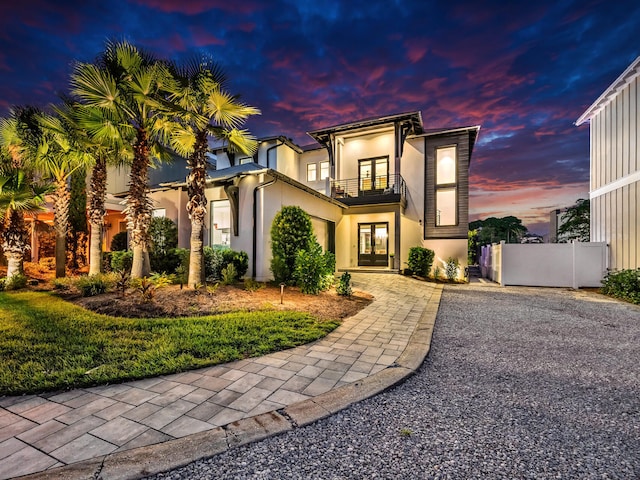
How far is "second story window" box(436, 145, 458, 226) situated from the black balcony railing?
1.93 metres

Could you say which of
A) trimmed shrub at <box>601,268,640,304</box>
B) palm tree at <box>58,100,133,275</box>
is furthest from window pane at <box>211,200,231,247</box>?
trimmed shrub at <box>601,268,640,304</box>

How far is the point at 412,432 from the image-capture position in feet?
6.69

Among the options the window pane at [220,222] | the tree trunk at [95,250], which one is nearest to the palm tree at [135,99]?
the tree trunk at [95,250]

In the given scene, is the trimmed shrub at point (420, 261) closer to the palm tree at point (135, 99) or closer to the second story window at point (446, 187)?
the second story window at point (446, 187)

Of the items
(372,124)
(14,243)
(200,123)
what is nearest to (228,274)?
(200,123)

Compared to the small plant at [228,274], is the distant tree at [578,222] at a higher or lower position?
higher

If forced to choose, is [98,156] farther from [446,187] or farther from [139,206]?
[446,187]

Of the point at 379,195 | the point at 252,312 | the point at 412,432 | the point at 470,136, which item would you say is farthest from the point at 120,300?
the point at 470,136

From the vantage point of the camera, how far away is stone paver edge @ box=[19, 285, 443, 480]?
159cm

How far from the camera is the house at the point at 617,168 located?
9000mm

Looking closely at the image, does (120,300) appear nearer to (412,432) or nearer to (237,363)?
(237,363)

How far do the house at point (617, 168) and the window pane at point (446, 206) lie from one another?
5.43m

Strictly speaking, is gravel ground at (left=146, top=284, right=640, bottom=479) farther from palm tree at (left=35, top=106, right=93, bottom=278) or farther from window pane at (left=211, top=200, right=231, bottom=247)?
palm tree at (left=35, top=106, right=93, bottom=278)

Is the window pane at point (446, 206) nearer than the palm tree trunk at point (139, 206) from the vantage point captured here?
No
